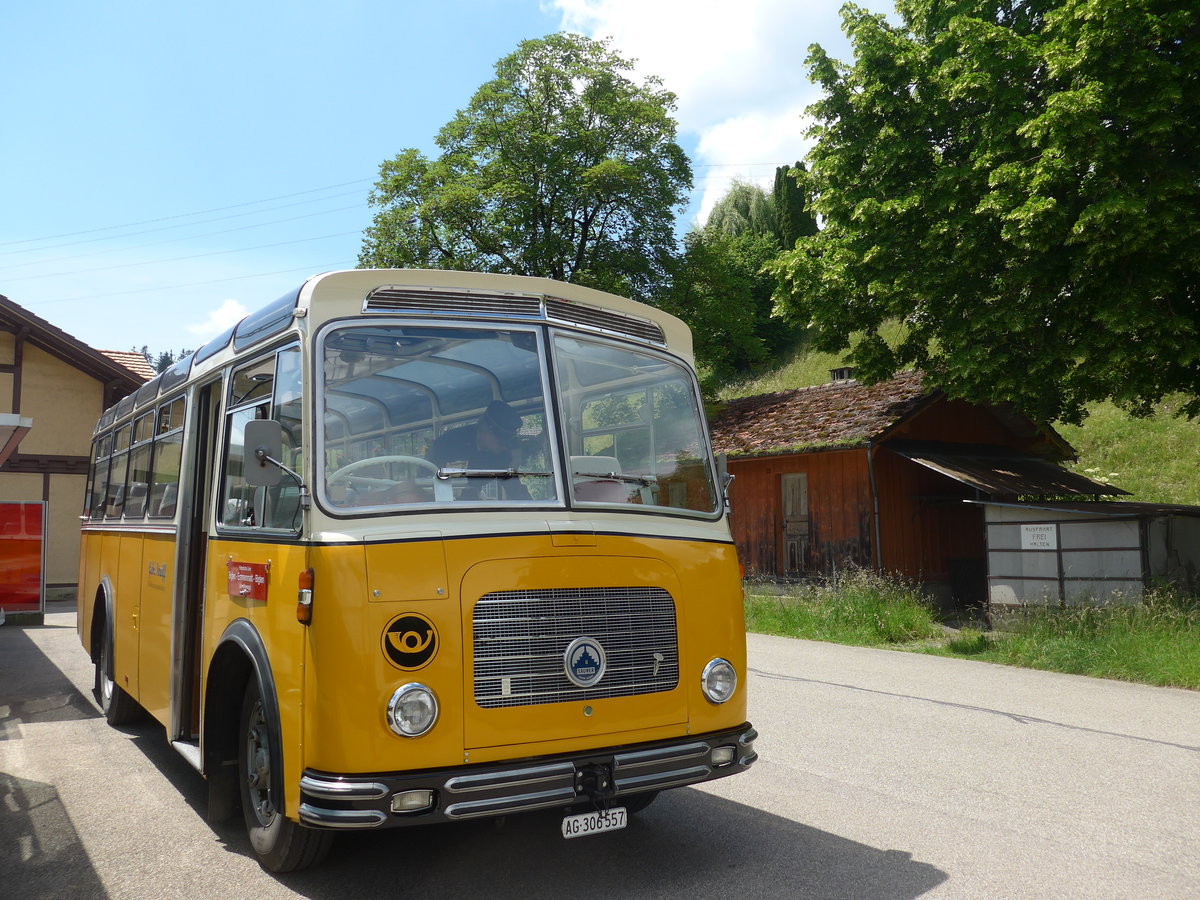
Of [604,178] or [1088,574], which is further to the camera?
[604,178]

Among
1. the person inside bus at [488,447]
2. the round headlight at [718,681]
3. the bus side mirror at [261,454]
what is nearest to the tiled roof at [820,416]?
the round headlight at [718,681]

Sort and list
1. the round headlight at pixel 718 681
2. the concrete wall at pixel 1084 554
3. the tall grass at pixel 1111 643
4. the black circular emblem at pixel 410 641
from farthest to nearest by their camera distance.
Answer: the concrete wall at pixel 1084 554 → the tall grass at pixel 1111 643 → the round headlight at pixel 718 681 → the black circular emblem at pixel 410 641

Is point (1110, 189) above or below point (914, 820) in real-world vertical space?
above

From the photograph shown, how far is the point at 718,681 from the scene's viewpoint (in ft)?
16.4

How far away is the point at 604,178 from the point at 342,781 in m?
28.5

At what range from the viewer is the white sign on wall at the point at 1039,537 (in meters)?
15.0

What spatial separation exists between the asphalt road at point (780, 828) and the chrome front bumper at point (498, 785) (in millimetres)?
561

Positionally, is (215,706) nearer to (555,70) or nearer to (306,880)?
(306,880)

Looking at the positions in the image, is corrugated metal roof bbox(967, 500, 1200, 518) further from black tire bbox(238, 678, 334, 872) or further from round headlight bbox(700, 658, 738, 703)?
black tire bbox(238, 678, 334, 872)

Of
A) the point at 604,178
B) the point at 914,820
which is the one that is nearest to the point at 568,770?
the point at 914,820

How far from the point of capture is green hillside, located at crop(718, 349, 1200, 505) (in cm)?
2814

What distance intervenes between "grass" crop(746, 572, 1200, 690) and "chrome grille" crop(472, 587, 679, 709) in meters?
8.74

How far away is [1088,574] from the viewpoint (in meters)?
14.5

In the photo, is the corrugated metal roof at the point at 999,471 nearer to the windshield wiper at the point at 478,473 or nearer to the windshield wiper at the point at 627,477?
the windshield wiper at the point at 627,477
